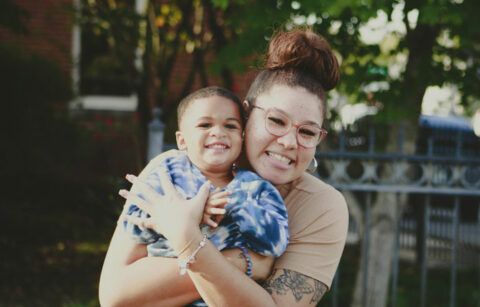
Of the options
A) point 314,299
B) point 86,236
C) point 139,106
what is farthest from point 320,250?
point 86,236

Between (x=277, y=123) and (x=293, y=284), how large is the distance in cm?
50

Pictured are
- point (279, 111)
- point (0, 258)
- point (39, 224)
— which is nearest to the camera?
point (279, 111)

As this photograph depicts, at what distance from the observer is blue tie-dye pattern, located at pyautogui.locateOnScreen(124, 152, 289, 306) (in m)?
1.85

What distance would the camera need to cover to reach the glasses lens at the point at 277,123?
2018 millimetres

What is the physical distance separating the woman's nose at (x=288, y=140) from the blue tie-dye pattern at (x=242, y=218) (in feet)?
0.45

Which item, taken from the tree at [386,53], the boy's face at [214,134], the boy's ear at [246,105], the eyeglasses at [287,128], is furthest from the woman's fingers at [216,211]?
the tree at [386,53]

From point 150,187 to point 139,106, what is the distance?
19.1 ft

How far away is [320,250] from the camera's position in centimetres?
204

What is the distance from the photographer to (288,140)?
200cm

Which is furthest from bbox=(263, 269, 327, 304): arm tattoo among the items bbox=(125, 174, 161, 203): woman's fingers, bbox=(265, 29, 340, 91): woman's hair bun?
bbox=(265, 29, 340, 91): woman's hair bun

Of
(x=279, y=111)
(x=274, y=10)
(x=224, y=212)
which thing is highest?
(x=274, y=10)

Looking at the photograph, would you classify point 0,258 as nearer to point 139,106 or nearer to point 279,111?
point 139,106

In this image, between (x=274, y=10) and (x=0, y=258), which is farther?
(x=0, y=258)

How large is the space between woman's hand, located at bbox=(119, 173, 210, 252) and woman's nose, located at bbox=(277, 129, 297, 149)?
0.98 feet
